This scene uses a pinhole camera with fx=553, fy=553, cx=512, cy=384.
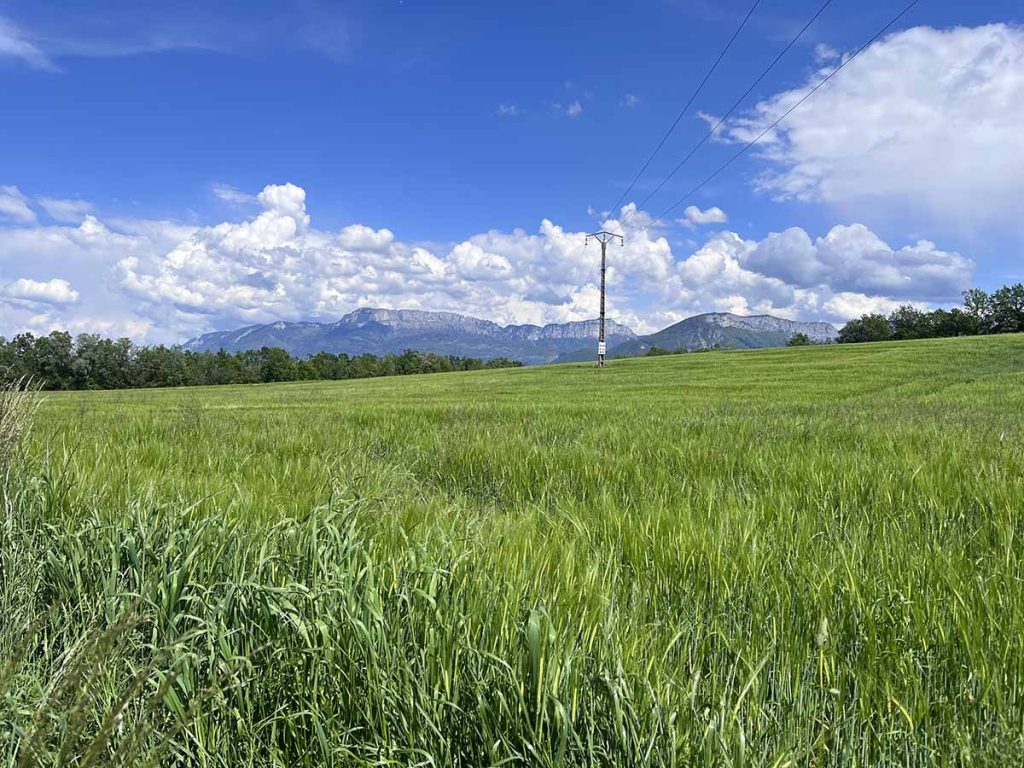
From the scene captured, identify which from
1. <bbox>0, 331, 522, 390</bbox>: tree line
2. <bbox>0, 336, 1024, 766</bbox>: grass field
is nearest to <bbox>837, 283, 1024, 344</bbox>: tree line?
<bbox>0, 331, 522, 390</bbox>: tree line

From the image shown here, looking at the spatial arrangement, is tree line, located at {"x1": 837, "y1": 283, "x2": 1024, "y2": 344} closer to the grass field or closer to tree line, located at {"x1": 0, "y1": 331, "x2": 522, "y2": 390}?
tree line, located at {"x1": 0, "y1": 331, "x2": 522, "y2": 390}

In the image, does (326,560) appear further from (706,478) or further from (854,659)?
(706,478)

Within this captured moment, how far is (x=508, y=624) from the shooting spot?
1.62 meters

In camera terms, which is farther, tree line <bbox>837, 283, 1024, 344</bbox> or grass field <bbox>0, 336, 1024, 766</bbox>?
tree line <bbox>837, 283, 1024, 344</bbox>

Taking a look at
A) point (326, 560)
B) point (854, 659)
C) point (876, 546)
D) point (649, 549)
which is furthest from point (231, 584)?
point (876, 546)

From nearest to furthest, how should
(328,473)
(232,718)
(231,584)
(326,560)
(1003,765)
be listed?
1. (1003,765)
2. (232,718)
3. (231,584)
4. (326,560)
5. (328,473)

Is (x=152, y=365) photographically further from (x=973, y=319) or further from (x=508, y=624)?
(x=973, y=319)

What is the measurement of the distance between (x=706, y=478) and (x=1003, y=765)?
9.77 ft

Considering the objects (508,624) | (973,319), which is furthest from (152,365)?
(973,319)

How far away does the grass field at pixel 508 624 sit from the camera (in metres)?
1.32

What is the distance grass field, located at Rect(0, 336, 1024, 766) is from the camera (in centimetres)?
132

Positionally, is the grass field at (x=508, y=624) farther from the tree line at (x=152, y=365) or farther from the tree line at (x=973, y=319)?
the tree line at (x=973, y=319)

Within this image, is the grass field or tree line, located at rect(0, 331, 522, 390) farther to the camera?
tree line, located at rect(0, 331, 522, 390)

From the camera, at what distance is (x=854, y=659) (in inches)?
72.1
